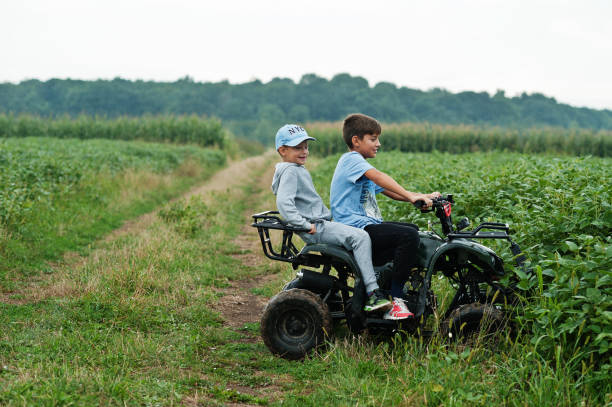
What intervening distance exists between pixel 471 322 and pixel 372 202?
1.48 meters

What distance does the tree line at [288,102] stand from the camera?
223 feet

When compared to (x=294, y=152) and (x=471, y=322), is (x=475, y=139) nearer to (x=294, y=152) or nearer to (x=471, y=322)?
(x=294, y=152)

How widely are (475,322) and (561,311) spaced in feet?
2.82

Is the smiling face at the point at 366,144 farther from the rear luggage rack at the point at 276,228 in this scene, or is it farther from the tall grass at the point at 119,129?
the tall grass at the point at 119,129

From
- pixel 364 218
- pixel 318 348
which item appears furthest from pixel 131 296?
pixel 364 218

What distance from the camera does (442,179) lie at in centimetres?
1020

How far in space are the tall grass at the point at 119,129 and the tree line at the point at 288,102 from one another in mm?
25165

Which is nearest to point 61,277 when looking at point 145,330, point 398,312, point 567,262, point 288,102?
point 145,330

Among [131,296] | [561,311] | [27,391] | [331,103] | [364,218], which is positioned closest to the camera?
[27,391]

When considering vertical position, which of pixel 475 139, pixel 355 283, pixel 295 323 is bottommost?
pixel 295 323

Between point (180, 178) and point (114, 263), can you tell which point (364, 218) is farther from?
point (180, 178)

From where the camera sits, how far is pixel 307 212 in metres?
5.39

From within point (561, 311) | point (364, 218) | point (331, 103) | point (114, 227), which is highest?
point (331, 103)

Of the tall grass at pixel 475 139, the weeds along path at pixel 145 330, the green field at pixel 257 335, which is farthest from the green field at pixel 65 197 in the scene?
the tall grass at pixel 475 139
